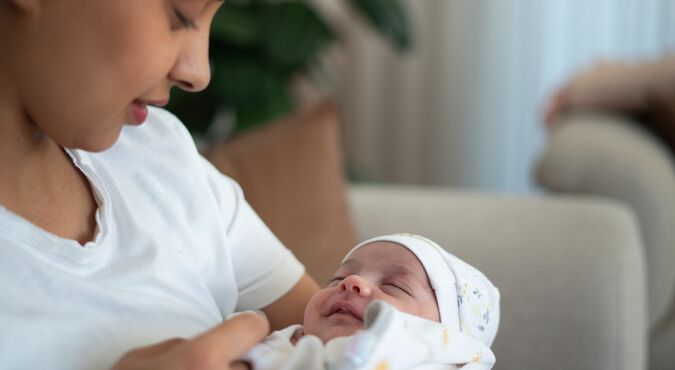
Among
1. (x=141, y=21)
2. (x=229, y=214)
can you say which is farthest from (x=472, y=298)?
(x=141, y=21)

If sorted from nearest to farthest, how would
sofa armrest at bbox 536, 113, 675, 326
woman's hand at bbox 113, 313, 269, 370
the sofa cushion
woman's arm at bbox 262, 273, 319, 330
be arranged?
1. woman's hand at bbox 113, 313, 269, 370
2. woman's arm at bbox 262, 273, 319, 330
3. the sofa cushion
4. sofa armrest at bbox 536, 113, 675, 326

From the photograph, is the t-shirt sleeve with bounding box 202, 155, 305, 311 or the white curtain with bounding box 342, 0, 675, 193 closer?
the t-shirt sleeve with bounding box 202, 155, 305, 311

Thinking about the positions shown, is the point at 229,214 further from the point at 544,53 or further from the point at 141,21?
the point at 544,53

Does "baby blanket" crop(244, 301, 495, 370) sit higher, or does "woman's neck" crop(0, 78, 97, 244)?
A: "woman's neck" crop(0, 78, 97, 244)

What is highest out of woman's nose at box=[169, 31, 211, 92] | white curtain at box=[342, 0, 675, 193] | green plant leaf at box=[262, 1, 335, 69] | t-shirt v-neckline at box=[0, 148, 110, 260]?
woman's nose at box=[169, 31, 211, 92]

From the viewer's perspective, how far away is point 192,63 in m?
0.66

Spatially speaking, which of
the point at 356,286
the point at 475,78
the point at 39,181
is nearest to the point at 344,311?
the point at 356,286

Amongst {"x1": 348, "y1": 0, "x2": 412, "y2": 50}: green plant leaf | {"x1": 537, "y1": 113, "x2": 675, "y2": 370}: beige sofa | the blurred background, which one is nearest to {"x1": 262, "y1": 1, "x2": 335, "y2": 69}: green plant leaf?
{"x1": 348, "y1": 0, "x2": 412, "y2": 50}: green plant leaf

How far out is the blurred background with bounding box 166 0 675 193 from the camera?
10.1ft

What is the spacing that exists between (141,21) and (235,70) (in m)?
1.82

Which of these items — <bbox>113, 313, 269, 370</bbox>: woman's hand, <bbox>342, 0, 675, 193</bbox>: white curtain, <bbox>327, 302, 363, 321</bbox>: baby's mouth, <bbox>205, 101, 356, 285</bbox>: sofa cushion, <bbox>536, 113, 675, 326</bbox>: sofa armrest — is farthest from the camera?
<bbox>342, 0, 675, 193</bbox>: white curtain

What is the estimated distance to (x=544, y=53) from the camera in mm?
3156

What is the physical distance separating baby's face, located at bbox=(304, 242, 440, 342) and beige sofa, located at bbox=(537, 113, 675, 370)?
1050 millimetres

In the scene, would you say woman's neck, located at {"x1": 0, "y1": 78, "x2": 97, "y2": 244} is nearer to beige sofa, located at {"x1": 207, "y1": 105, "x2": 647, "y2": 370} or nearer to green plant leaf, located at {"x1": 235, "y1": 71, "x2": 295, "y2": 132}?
beige sofa, located at {"x1": 207, "y1": 105, "x2": 647, "y2": 370}
